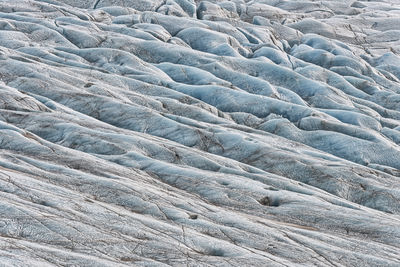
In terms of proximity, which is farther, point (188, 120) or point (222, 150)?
point (188, 120)

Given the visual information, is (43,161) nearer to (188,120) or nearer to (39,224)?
(39,224)

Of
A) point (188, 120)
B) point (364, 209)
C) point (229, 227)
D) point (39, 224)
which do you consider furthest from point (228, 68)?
point (39, 224)

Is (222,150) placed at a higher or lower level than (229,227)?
lower

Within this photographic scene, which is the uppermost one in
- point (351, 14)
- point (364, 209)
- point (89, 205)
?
point (89, 205)

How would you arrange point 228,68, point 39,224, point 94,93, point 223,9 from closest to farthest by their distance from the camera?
point 39,224, point 94,93, point 228,68, point 223,9

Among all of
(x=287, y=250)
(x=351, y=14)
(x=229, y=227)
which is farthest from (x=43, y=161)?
(x=351, y=14)

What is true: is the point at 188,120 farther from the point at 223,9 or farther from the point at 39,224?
the point at 223,9

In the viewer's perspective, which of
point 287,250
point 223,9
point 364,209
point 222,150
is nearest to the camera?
point 287,250
